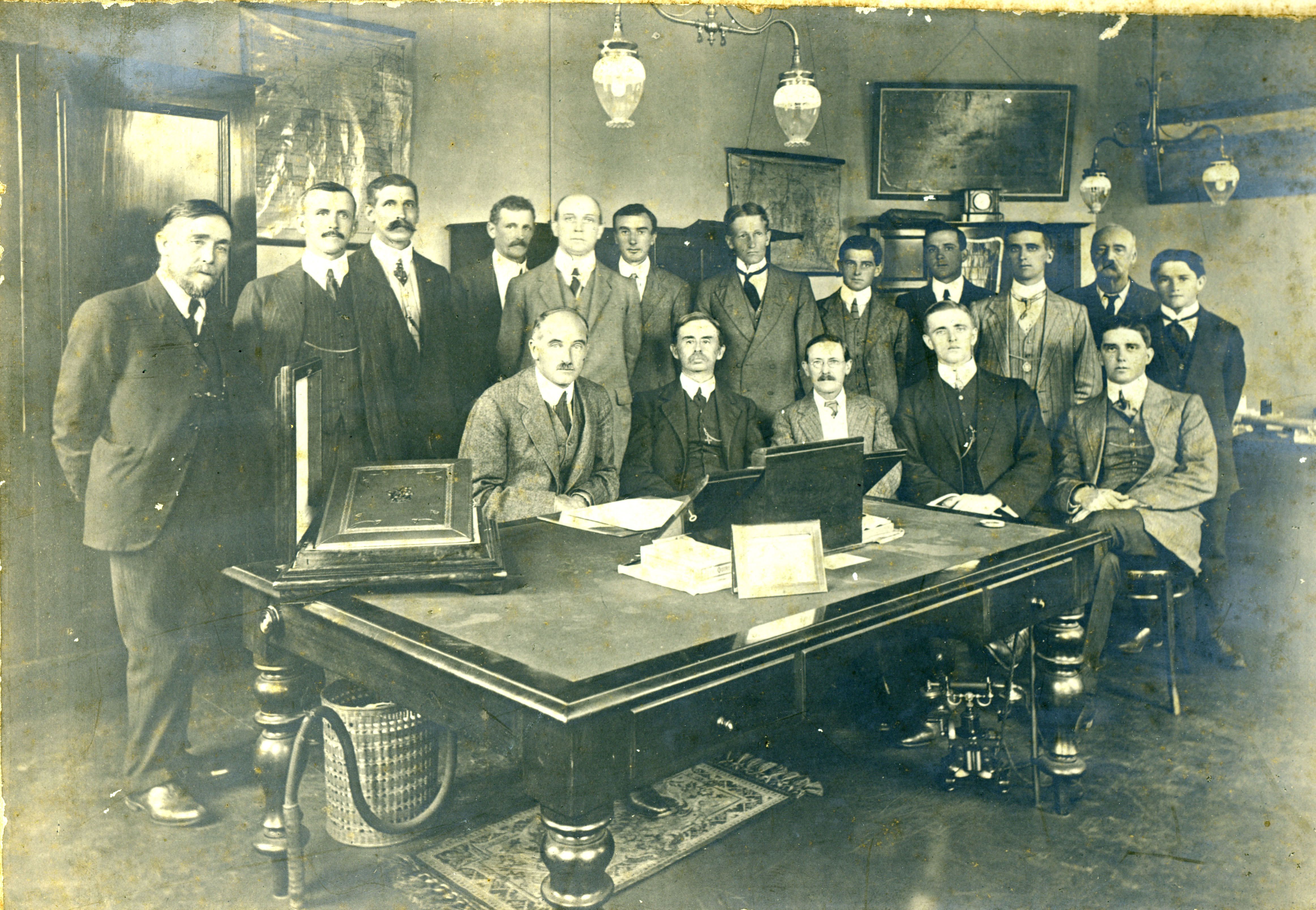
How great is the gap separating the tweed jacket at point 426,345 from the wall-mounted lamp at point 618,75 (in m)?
0.78

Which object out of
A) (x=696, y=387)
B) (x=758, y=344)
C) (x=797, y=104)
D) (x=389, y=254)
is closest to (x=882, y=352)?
(x=758, y=344)

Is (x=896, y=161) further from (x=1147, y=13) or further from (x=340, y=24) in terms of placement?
(x=340, y=24)

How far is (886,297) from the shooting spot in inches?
145

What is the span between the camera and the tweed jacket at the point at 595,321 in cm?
333

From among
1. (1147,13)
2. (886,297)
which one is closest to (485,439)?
(886,297)

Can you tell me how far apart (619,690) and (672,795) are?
1416 millimetres

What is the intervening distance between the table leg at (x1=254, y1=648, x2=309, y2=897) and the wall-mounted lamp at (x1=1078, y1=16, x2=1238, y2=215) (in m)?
2.93

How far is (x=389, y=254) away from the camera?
121 inches

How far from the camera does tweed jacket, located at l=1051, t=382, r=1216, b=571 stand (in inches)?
128

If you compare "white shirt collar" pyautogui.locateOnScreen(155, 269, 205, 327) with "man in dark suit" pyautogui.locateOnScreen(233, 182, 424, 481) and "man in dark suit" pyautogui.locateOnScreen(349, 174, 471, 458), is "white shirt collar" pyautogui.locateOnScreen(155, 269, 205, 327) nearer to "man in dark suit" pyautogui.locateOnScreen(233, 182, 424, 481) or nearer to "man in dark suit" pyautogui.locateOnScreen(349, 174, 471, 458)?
"man in dark suit" pyautogui.locateOnScreen(233, 182, 424, 481)

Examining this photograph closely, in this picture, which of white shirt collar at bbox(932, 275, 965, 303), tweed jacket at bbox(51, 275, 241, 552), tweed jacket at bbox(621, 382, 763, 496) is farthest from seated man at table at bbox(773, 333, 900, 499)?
tweed jacket at bbox(51, 275, 241, 552)

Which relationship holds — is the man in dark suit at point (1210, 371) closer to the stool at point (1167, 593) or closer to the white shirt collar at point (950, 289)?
the stool at point (1167, 593)

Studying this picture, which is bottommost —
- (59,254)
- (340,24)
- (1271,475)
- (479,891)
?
(479,891)

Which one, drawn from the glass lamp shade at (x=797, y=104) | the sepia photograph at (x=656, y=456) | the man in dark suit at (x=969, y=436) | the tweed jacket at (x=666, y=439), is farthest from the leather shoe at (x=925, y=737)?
the glass lamp shade at (x=797, y=104)
